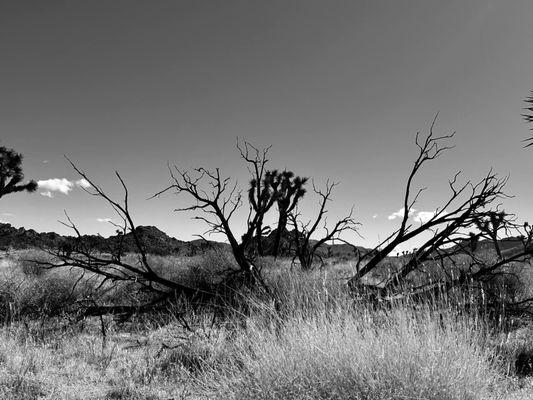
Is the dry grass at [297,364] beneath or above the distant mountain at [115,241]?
beneath

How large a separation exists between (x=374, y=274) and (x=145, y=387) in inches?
434

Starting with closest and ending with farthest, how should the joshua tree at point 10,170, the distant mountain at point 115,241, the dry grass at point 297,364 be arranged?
the dry grass at point 297,364 → the joshua tree at point 10,170 → the distant mountain at point 115,241

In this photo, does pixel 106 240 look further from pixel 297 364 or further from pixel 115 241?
pixel 297 364

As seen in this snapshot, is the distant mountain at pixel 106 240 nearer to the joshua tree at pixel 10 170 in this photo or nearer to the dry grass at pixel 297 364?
the joshua tree at pixel 10 170

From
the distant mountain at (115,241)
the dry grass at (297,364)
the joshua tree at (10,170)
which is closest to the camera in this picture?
the dry grass at (297,364)

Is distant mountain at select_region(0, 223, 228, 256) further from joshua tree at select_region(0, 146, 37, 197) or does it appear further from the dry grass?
the dry grass

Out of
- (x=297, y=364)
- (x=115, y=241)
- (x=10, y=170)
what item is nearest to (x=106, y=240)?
(x=115, y=241)

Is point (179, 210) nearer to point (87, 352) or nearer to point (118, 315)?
point (118, 315)

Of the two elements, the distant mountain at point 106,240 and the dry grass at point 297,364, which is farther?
the distant mountain at point 106,240

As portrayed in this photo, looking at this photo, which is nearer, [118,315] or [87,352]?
[87,352]

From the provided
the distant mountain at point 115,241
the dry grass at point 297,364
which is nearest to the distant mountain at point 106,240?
the distant mountain at point 115,241

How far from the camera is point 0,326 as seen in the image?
248 inches

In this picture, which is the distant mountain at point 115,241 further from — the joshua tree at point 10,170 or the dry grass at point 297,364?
the dry grass at point 297,364

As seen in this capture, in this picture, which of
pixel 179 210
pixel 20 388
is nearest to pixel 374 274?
pixel 179 210
